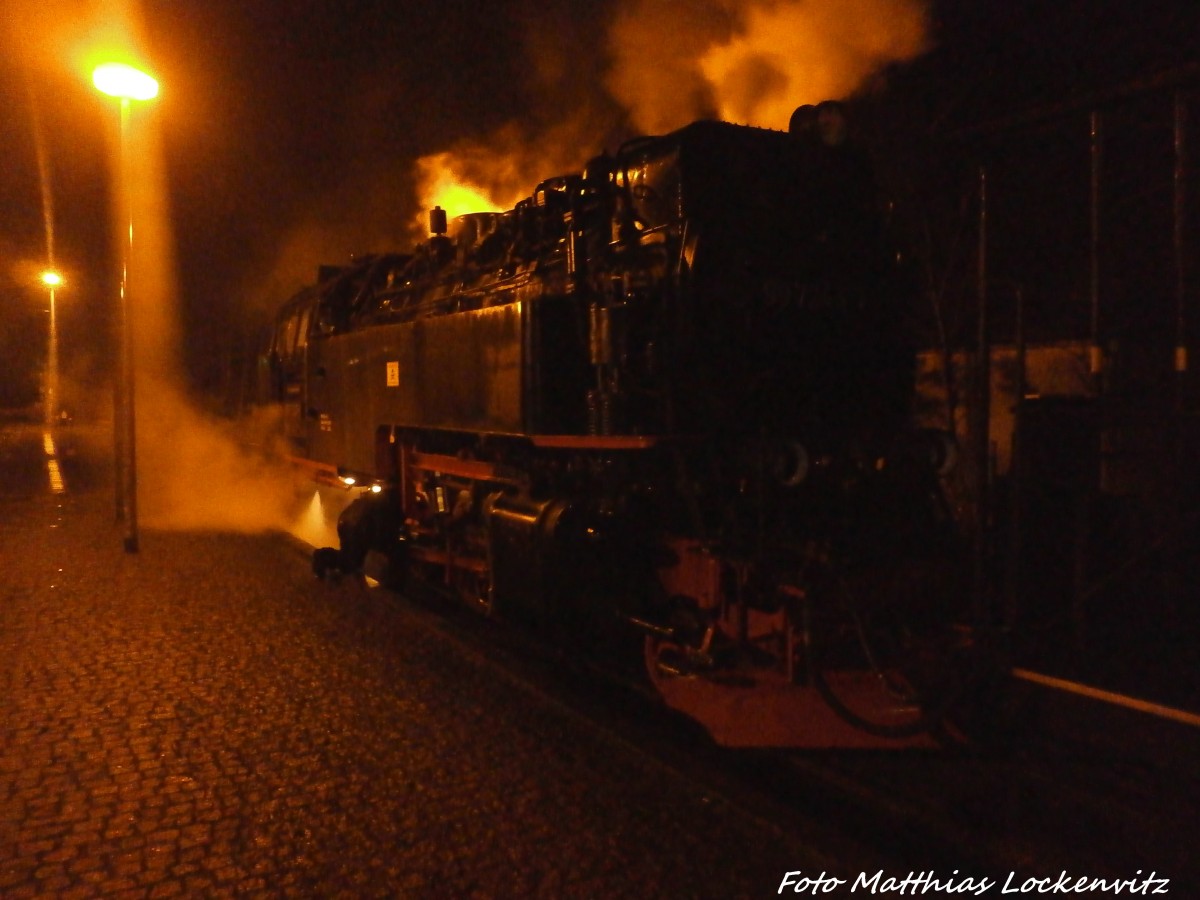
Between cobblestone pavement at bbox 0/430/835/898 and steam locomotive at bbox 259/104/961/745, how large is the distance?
2.39 feet

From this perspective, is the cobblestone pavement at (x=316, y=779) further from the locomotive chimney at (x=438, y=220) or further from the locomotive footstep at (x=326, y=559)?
the locomotive chimney at (x=438, y=220)

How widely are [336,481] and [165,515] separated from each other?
4.88 meters

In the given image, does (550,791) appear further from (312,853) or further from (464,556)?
(464,556)

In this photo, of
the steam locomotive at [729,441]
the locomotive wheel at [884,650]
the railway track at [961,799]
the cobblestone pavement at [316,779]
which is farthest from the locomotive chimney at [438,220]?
the locomotive wheel at [884,650]

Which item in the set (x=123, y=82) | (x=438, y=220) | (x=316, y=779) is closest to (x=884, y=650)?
(x=316, y=779)

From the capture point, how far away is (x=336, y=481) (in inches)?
405

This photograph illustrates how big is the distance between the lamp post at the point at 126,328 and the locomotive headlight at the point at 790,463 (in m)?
8.01

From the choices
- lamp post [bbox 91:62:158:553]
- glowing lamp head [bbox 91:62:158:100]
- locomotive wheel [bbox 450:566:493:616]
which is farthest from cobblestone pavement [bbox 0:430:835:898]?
glowing lamp head [bbox 91:62:158:100]

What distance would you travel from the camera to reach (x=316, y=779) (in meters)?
4.53

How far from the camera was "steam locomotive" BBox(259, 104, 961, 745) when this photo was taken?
4.79 m

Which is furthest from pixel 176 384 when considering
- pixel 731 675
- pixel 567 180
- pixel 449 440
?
pixel 731 675

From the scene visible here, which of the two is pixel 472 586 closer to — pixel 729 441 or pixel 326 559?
pixel 326 559

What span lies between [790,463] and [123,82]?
8.63 meters

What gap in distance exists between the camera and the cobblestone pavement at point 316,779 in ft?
12.1
